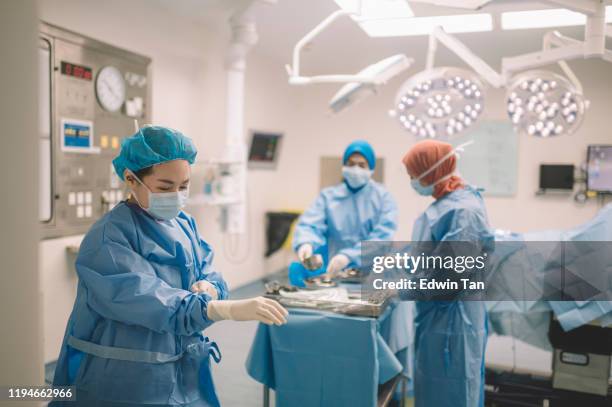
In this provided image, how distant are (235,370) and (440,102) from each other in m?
2.07

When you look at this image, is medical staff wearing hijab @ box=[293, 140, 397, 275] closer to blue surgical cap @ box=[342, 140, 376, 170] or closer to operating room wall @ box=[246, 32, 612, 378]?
blue surgical cap @ box=[342, 140, 376, 170]

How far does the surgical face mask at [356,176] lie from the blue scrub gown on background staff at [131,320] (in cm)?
173

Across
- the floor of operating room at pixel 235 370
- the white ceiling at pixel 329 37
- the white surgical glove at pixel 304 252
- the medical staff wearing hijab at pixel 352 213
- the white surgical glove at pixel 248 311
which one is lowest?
the floor of operating room at pixel 235 370

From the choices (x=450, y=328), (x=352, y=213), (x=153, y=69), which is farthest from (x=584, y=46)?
(x=153, y=69)

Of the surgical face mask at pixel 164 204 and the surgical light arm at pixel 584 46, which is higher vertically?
the surgical light arm at pixel 584 46

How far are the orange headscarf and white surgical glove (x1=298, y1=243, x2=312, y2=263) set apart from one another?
2.49ft

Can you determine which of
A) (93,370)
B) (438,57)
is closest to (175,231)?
(93,370)

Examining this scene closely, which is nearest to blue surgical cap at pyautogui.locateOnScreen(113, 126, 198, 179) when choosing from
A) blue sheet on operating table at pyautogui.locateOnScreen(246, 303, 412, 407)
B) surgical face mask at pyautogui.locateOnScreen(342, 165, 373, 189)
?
blue sheet on operating table at pyautogui.locateOnScreen(246, 303, 412, 407)

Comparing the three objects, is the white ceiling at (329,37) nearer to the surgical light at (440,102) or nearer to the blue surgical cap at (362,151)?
the surgical light at (440,102)

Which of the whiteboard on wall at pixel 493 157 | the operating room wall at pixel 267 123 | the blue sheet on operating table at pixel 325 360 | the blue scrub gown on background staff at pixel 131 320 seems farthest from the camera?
the whiteboard on wall at pixel 493 157

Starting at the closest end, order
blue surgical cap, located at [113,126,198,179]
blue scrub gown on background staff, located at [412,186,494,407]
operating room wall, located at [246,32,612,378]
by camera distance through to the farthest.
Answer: blue surgical cap, located at [113,126,198,179]
blue scrub gown on background staff, located at [412,186,494,407]
operating room wall, located at [246,32,612,378]

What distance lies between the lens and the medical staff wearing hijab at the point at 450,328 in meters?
2.07

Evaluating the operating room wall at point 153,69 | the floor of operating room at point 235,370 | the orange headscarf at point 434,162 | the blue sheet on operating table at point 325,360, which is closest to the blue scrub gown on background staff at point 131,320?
the blue sheet on operating table at point 325,360

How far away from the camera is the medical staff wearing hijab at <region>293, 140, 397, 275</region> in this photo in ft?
9.72
